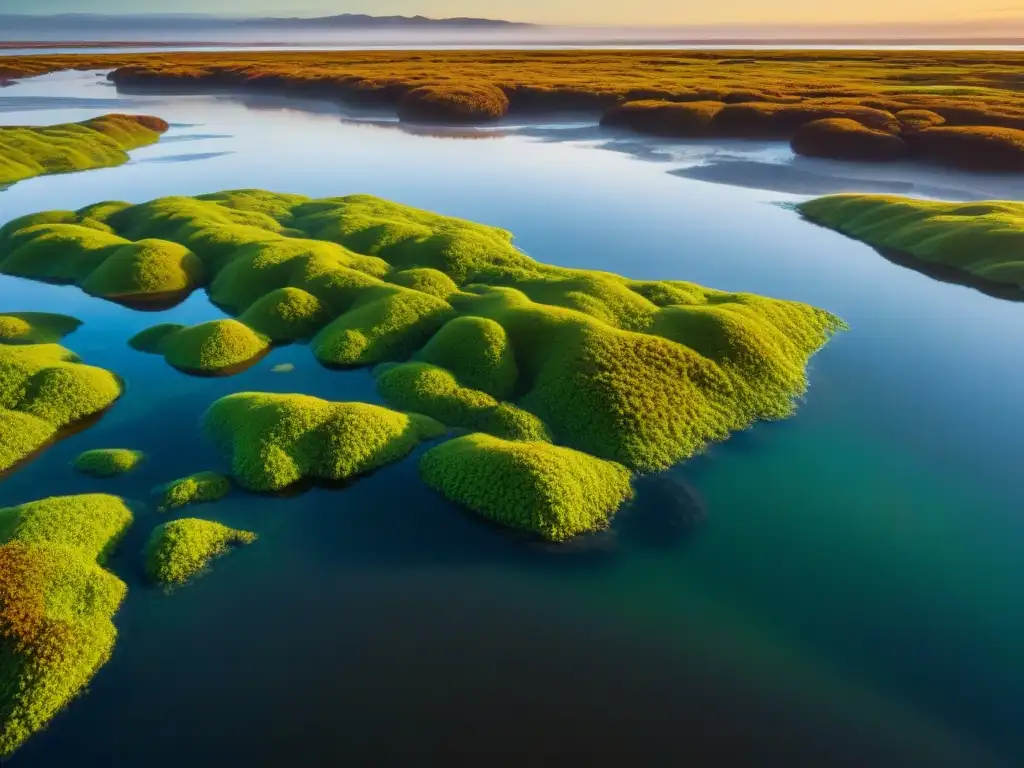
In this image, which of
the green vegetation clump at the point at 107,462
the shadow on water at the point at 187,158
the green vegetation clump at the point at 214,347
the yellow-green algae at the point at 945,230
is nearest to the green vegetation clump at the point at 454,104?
the shadow on water at the point at 187,158

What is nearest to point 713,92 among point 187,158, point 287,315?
point 187,158

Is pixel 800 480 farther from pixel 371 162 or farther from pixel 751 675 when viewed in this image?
pixel 371 162

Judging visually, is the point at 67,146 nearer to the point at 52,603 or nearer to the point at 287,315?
the point at 287,315

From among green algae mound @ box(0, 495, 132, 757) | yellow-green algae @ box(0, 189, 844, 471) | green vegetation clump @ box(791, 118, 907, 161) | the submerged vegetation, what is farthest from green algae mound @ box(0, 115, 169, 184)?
green vegetation clump @ box(791, 118, 907, 161)

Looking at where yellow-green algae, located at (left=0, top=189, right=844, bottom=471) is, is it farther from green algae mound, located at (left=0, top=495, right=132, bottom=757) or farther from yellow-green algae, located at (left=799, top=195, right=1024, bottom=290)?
yellow-green algae, located at (left=799, top=195, right=1024, bottom=290)

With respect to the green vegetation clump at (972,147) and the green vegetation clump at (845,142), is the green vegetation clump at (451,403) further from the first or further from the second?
the green vegetation clump at (845,142)

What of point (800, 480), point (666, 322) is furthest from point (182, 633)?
point (666, 322)

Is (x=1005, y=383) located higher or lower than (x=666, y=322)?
lower
